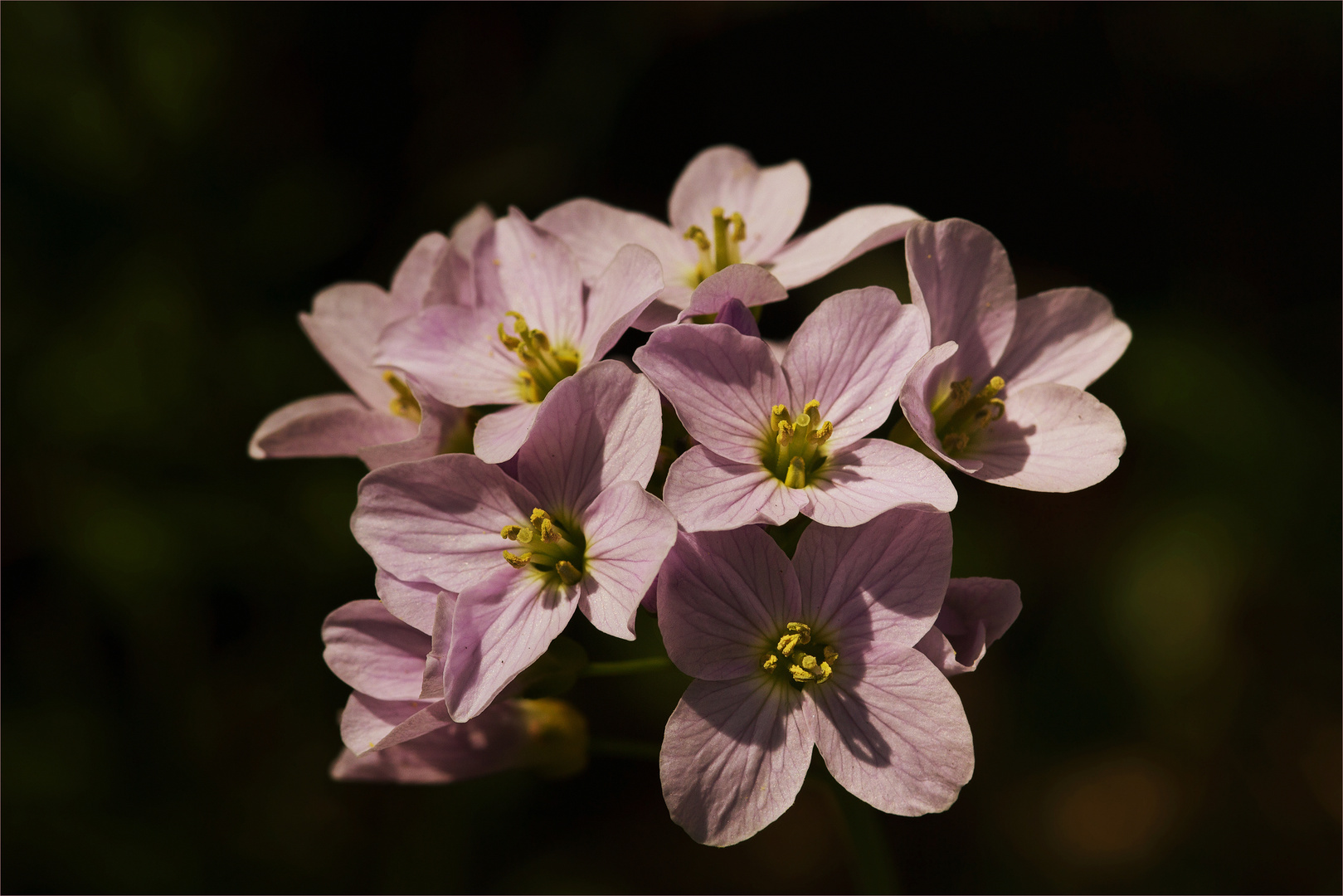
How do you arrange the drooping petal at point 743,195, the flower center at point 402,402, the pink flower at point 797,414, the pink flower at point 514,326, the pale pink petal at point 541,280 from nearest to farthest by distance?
the pink flower at point 797,414, the pink flower at point 514,326, the pale pink petal at point 541,280, the flower center at point 402,402, the drooping petal at point 743,195

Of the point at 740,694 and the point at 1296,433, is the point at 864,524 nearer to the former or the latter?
the point at 740,694

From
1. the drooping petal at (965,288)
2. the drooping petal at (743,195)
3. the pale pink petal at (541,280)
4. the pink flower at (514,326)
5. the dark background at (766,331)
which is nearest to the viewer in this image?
the drooping petal at (965,288)

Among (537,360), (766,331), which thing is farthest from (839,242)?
(766,331)

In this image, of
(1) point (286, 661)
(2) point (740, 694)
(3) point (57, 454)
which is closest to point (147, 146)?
(3) point (57, 454)

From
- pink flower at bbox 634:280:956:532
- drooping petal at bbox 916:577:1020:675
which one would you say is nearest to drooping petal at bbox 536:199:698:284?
pink flower at bbox 634:280:956:532

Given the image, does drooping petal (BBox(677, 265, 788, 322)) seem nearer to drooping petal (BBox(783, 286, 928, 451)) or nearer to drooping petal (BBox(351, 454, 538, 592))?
drooping petal (BBox(783, 286, 928, 451))

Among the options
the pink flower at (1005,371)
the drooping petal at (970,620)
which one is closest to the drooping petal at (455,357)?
the pink flower at (1005,371)

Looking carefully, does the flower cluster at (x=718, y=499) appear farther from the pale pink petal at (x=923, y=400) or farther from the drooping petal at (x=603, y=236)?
the drooping petal at (x=603, y=236)
